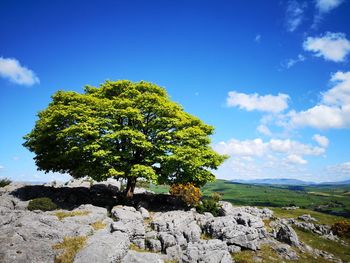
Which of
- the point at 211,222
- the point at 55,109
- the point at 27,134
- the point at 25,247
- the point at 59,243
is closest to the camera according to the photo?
the point at 25,247

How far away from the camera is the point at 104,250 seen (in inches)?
846

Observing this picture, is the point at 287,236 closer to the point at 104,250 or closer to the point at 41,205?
the point at 104,250

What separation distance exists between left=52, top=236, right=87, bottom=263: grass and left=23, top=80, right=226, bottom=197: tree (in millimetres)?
13672

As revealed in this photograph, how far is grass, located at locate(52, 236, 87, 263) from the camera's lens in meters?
21.6

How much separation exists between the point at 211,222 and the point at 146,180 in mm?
10956

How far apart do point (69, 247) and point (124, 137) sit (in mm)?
18761

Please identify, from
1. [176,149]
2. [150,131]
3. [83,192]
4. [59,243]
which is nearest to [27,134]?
[83,192]

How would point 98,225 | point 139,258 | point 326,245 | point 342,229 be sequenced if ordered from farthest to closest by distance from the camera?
point 342,229 → point 326,245 → point 98,225 → point 139,258

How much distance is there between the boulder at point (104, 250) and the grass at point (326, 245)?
24.4 m

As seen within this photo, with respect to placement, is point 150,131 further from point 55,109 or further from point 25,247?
point 25,247

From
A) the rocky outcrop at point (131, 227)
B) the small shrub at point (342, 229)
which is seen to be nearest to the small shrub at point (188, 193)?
the rocky outcrop at point (131, 227)

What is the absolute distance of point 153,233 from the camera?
29750mm

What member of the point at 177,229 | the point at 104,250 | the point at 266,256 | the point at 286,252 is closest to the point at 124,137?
the point at 177,229

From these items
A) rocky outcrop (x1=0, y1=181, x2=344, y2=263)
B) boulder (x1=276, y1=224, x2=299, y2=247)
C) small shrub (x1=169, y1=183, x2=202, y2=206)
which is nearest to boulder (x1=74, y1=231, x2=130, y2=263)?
rocky outcrop (x1=0, y1=181, x2=344, y2=263)
